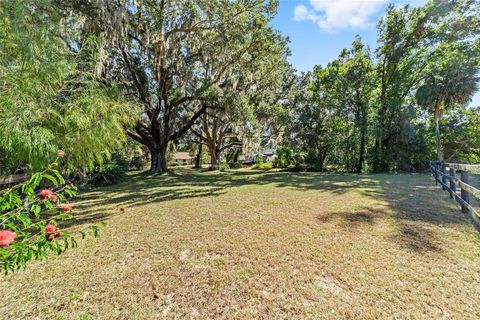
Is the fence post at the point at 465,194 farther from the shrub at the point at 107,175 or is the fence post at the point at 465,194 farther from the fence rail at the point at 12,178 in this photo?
the shrub at the point at 107,175

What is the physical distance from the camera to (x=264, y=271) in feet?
8.33

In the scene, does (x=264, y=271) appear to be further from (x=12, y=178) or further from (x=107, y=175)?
(x=107, y=175)

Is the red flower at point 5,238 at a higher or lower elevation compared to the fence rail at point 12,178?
lower

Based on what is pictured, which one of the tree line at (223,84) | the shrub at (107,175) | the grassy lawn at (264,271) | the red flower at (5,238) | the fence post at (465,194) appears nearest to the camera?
the red flower at (5,238)

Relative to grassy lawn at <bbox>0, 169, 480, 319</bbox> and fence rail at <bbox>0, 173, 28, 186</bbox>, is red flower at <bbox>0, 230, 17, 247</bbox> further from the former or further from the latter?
fence rail at <bbox>0, 173, 28, 186</bbox>

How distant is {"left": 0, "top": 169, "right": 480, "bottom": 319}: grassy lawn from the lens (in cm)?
197

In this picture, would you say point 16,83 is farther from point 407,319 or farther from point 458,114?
point 458,114

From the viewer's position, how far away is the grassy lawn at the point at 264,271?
6.47 feet

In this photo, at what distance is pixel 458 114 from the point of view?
16266 mm

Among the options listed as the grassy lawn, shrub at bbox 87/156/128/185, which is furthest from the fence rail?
shrub at bbox 87/156/128/185

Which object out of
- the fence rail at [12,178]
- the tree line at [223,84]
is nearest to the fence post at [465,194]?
the tree line at [223,84]

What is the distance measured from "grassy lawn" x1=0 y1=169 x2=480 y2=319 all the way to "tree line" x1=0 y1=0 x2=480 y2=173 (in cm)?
192

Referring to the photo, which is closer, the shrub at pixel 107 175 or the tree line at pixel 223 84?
the tree line at pixel 223 84

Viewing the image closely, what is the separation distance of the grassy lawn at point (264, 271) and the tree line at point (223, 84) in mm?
1918
